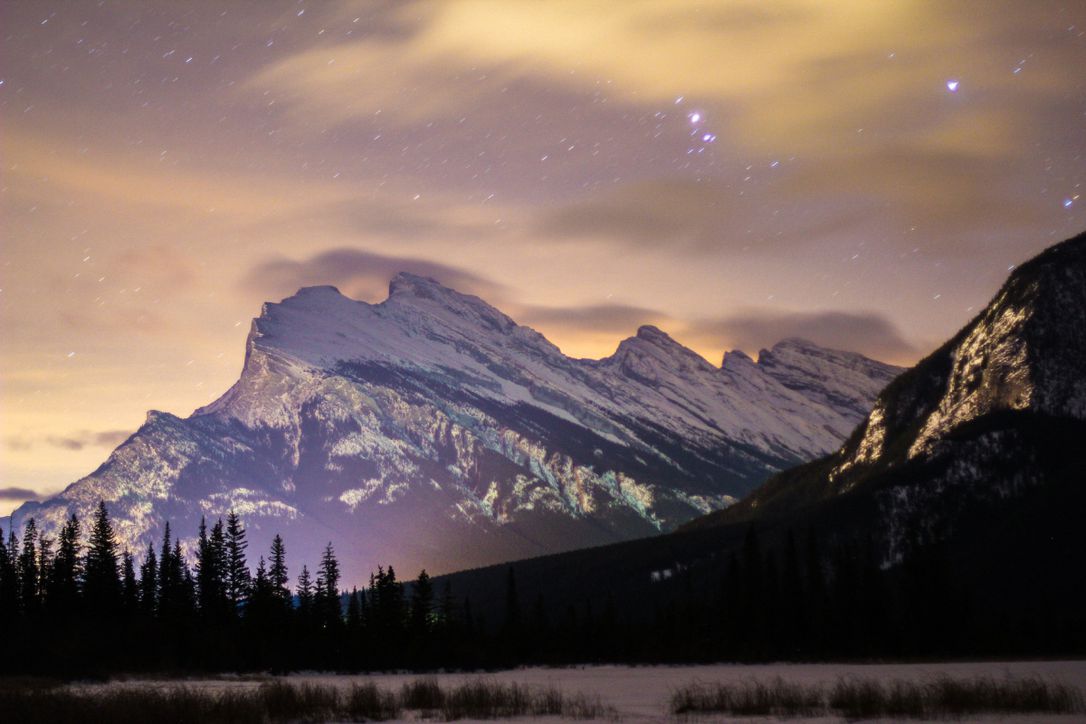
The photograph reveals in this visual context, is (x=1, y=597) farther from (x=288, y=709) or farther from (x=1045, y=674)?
(x=1045, y=674)

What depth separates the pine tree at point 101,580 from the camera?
13812 centimetres

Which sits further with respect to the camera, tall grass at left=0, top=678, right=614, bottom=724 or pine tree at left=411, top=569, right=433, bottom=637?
pine tree at left=411, top=569, right=433, bottom=637

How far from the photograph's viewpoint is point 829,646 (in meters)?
164

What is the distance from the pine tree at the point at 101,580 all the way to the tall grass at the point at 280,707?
91.1 meters

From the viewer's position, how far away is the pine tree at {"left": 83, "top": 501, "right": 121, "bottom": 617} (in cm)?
13812

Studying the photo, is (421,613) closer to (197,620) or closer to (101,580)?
(197,620)

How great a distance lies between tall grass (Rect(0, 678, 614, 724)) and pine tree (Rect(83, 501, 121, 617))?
9109cm

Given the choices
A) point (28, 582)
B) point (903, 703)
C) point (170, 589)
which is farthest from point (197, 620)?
point (903, 703)

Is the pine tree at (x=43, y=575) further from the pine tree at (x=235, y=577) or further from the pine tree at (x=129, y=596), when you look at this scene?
the pine tree at (x=235, y=577)

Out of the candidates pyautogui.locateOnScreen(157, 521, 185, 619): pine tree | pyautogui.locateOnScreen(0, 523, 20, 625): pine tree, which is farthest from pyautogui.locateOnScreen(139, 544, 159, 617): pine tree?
pyautogui.locateOnScreen(0, 523, 20, 625): pine tree

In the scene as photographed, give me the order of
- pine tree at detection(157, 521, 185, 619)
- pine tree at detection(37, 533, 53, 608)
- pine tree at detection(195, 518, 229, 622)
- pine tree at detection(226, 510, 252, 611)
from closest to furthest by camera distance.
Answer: pine tree at detection(157, 521, 185, 619) → pine tree at detection(37, 533, 53, 608) → pine tree at detection(195, 518, 229, 622) → pine tree at detection(226, 510, 252, 611)

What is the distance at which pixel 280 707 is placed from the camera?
4828cm

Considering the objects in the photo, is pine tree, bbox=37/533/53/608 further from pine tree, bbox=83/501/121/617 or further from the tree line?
pine tree, bbox=83/501/121/617

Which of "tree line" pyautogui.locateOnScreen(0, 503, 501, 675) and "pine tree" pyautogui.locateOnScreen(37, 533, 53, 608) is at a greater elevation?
"pine tree" pyautogui.locateOnScreen(37, 533, 53, 608)
